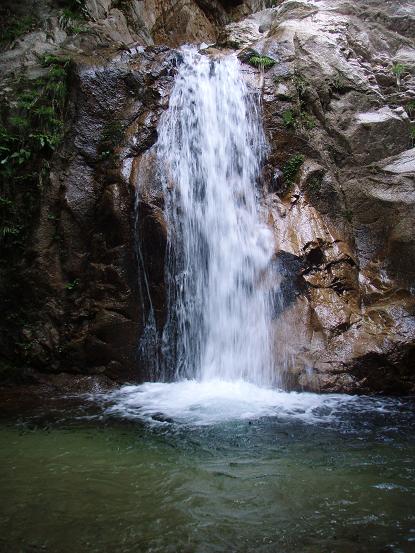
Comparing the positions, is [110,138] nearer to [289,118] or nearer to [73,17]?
[289,118]

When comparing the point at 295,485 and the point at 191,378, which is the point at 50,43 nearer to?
the point at 191,378

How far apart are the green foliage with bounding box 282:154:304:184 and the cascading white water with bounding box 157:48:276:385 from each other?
482 mm

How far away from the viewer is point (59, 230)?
721 cm

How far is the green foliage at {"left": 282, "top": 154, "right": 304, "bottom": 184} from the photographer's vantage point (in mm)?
7668

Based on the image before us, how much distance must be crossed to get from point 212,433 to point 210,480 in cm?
103

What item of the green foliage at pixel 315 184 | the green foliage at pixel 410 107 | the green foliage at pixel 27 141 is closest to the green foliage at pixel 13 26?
the green foliage at pixel 27 141

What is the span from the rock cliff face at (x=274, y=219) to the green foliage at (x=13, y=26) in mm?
284

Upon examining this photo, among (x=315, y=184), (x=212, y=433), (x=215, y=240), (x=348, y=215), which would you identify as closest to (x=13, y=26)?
(x=215, y=240)

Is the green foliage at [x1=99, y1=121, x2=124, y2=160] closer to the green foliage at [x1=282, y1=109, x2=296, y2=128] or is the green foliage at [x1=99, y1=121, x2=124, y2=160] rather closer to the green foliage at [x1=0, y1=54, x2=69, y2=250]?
the green foliage at [x1=0, y1=54, x2=69, y2=250]

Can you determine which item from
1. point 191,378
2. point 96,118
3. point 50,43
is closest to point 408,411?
point 191,378

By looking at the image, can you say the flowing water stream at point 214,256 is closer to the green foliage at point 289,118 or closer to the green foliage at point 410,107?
the green foliage at point 289,118

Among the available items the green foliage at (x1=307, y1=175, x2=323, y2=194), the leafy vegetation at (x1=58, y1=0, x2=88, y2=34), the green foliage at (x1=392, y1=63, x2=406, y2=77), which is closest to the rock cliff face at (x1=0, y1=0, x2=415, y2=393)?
the green foliage at (x1=307, y1=175, x2=323, y2=194)

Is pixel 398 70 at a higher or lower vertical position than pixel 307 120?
higher

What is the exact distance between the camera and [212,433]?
4.44 meters
